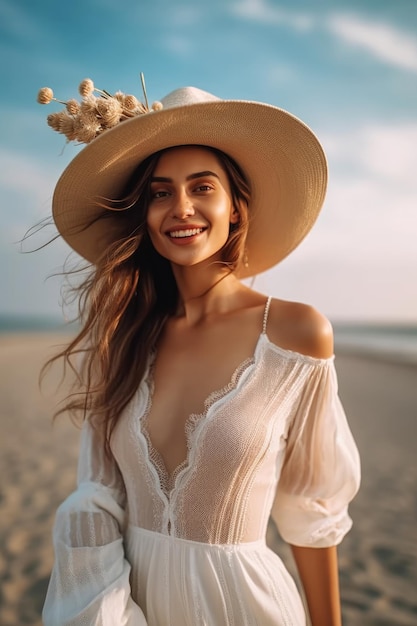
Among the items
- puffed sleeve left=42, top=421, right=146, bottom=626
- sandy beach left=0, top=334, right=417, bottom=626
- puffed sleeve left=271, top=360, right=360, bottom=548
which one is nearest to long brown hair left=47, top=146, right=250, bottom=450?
puffed sleeve left=42, top=421, right=146, bottom=626

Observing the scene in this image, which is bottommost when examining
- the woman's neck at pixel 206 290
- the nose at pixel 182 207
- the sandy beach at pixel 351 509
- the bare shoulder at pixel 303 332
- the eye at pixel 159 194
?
the sandy beach at pixel 351 509

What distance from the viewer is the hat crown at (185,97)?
5.32 feet

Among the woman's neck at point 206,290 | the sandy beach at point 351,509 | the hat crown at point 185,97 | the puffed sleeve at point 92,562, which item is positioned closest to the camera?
the puffed sleeve at point 92,562

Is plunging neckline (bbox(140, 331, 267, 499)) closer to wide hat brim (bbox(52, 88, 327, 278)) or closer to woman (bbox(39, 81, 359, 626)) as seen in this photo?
woman (bbox(39, 81, 359, 626))

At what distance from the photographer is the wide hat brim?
1.62m

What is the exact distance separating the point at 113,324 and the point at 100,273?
0.17 metres

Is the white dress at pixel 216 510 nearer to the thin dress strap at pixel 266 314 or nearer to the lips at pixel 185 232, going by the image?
the thin dress strap at pixel 266 314

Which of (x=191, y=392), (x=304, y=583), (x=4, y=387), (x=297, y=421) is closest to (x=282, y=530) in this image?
(x=304, y=583)

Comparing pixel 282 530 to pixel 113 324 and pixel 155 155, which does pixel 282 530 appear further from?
pixel 155 155

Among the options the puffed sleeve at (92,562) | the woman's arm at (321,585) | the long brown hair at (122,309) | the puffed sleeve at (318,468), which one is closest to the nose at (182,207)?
the long brown hair at (122,309)

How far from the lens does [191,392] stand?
5.39 feet

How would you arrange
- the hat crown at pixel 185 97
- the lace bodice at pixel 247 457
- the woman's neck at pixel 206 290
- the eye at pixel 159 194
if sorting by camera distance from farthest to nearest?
1. the woman's neck at pixel 206 290
2. the eye at pixel 159 194
3. the hat crown at pixel 185 97
4. the lace bodice at pixel 247 457

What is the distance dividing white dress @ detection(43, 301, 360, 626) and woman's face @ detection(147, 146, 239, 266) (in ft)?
1.04

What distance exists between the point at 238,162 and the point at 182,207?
0.35 meters
